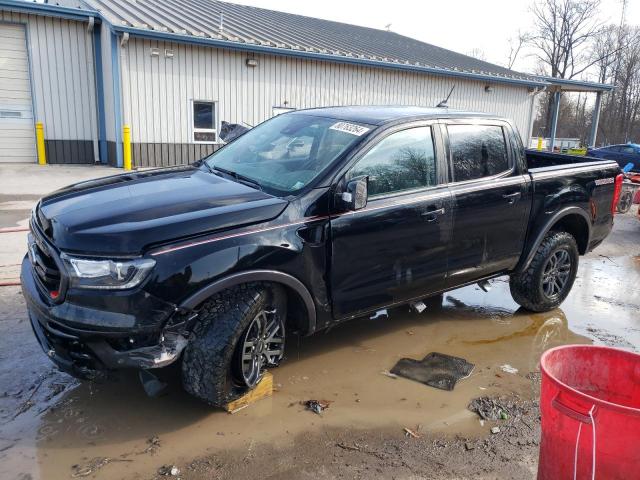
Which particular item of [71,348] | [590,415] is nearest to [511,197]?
[590,415]

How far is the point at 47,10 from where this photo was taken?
13250 mm

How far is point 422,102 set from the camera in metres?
19.4

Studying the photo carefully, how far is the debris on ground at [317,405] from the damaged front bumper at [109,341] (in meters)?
1.01

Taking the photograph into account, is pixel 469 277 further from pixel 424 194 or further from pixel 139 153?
pixel 139 153

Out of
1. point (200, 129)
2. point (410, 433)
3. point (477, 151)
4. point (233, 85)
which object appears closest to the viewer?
point (410, 433)

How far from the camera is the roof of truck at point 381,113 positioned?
4043 mm

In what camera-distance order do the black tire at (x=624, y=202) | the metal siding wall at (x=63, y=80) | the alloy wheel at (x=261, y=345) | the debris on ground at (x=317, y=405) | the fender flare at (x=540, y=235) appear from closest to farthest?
the alloy wheel at (x=261, y=345)
the debris on ground at (x=317, y=405)
the fender flare at (x=540, y=235)
the black tire at (x=624, y=202)
the metal siding wall at (x=63, y=80)

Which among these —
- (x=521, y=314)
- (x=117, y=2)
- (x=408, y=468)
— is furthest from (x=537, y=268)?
(x=117, y=2)

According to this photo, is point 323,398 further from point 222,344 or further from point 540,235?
point 540,235

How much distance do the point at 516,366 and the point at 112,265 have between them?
321 centimetres

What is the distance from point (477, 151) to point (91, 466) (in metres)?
3.68

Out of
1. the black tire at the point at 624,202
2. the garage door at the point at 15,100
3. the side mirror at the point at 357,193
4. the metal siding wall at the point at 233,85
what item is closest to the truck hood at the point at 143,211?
the side mirror at the point at 357,193

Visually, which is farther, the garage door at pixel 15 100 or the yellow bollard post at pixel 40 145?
the yellow bollard post at pixel 40 145

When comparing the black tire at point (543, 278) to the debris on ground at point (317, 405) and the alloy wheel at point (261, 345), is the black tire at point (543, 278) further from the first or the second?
the alloy wheel at point (261, 345)
